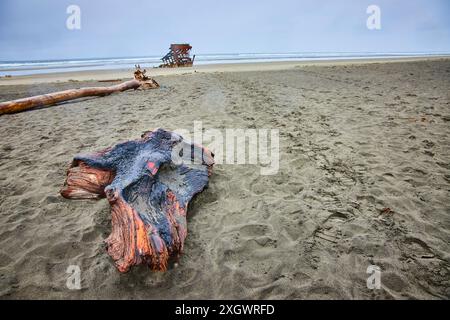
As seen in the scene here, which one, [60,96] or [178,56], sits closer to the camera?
[60,96]

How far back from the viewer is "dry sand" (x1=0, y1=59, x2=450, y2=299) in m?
2.07

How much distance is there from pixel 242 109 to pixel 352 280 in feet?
17.3

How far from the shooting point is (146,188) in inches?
104

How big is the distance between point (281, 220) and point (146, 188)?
4.82 feet

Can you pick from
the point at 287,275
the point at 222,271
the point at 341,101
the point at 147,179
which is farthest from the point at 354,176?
the point at 341,101

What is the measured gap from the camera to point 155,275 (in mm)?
2146

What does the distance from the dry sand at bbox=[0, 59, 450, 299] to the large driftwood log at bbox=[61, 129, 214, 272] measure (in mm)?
165

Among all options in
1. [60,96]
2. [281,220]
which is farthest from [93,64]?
[281,220]

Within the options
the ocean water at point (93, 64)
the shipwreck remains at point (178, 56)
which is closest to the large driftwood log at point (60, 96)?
the shipwreck remains at point (178, 56)

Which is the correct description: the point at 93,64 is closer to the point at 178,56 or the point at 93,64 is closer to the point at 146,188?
the point at 178,56

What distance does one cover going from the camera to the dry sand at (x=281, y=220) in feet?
6.78

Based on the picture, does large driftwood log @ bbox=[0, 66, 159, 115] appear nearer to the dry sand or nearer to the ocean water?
the dry sand

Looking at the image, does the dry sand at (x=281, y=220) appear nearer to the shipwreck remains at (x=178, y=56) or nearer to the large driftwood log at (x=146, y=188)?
the large driftwood log at (x=146, y=188)

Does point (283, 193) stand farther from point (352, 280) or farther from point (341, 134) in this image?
point (341, 134)
